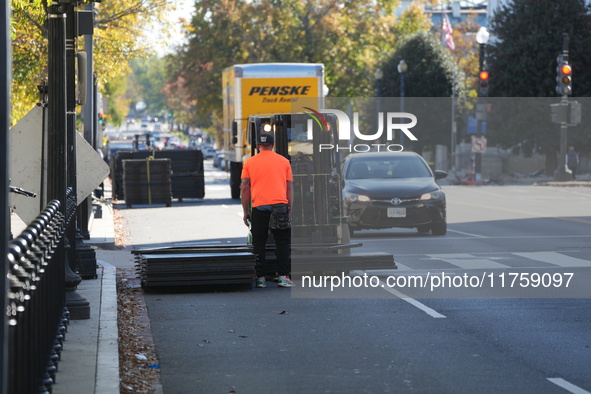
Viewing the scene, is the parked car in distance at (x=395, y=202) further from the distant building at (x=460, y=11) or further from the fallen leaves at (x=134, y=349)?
the distant building at (x=460, y=11)

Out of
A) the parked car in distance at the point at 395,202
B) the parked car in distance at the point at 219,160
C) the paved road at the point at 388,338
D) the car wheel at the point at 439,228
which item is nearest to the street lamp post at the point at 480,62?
the parked car in distance at the point at 395,202

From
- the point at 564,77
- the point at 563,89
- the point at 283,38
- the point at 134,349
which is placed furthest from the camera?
the point at 283,38

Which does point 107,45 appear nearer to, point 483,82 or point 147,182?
point 147,182

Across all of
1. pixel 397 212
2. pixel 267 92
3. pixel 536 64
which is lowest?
pixel 397 212

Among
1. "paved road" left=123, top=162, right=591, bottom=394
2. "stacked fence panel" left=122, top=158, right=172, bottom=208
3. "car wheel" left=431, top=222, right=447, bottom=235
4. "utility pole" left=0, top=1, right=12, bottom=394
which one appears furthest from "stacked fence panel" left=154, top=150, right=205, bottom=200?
"utility pole" left=0, top=1, right=12, bottom=394

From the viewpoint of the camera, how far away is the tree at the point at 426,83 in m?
68.8

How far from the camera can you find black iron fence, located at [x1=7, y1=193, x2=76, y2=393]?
5.56 metres

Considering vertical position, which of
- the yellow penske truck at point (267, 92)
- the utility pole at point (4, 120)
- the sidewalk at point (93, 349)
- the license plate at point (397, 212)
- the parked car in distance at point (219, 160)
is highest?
the yellow penske truck at point (267, 92)

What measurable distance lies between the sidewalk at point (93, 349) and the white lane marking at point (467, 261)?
549 cm

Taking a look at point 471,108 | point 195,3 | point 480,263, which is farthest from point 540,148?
point 480,263

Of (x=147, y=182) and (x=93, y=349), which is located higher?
(x=147, y=182)

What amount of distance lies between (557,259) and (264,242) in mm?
5483

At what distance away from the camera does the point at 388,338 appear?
10758 mm

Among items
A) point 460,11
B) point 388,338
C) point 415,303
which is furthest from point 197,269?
point 460,11
